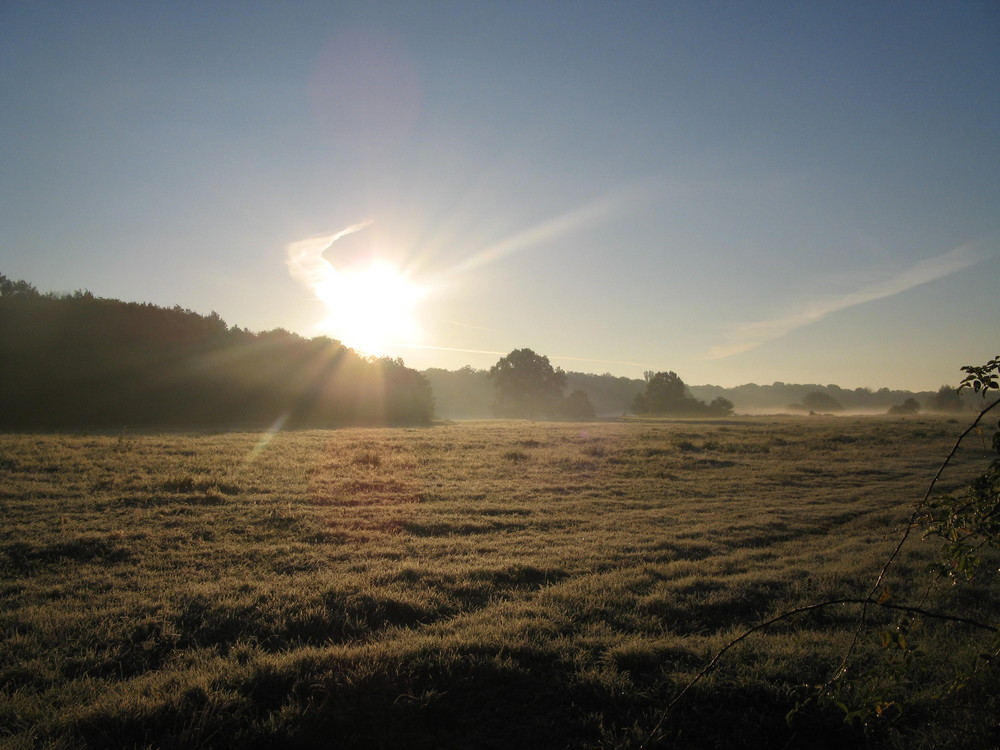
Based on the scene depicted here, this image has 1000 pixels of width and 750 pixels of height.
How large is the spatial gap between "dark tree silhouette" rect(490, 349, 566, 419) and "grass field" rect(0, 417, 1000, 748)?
63315mm

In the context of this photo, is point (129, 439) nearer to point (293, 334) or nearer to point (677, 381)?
point (293, 334)

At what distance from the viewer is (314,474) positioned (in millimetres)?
16469

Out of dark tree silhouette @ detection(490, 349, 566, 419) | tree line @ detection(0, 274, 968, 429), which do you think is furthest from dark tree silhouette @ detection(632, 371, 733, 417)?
tree line @ detection(0, 274, 968, 429)

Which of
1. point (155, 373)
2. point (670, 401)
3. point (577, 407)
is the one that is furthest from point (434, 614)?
point (670, 401)

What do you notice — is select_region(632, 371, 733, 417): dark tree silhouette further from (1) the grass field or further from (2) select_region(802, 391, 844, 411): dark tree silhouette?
(1) the grass field

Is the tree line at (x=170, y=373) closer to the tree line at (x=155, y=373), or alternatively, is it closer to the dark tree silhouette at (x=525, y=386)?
the tree line at (x=155, y=373)

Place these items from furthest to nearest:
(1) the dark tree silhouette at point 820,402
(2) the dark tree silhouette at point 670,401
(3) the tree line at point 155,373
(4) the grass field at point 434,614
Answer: (1) the dark tree silhouette at point 820,402 < (2) the dark tree silhouette at point 670,401 < (3) the tree line at point 155,373 < (4) the grass field at point 434,614

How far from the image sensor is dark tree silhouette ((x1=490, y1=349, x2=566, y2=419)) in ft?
259

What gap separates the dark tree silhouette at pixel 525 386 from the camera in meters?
79.1

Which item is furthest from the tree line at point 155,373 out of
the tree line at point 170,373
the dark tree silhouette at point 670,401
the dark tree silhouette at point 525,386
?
the dark tree silhouette at point 670,401

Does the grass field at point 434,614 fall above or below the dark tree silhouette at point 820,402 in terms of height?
below

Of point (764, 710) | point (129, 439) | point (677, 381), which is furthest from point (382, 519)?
point (677, 381)

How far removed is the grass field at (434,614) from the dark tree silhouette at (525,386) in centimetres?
6331

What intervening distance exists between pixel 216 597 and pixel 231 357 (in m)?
38.4
